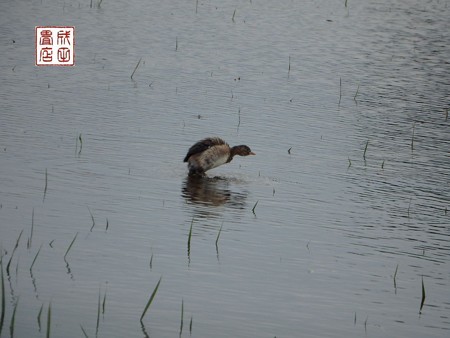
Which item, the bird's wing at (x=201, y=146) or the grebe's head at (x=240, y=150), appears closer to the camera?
the bird's wing at (x=201, y=146)

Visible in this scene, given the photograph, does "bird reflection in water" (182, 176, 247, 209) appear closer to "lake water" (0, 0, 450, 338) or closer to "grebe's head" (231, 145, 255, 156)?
"lake water" (0, 0, 450, 338)

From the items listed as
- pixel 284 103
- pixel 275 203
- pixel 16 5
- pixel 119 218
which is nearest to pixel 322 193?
pixel 275 203

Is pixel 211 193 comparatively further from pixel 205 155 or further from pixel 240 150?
pixel 240 150

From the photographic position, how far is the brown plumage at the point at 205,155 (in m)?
14.8

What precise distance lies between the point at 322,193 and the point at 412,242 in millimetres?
2149

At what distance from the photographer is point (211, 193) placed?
14.3 m

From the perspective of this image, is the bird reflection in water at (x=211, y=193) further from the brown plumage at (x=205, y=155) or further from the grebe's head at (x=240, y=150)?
the grebe's head at (x=240, y=150)

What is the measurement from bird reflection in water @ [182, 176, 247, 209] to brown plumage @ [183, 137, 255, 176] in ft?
0.59

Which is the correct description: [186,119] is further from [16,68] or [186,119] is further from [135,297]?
[135,297]

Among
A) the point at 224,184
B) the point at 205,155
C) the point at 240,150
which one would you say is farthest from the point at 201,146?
the point at 240,150

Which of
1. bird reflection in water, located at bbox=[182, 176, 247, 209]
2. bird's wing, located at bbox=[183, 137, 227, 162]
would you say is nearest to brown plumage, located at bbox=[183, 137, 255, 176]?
bird's wing, located at bbox=[183, 137, 227, 162]

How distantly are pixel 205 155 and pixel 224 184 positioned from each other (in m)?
0.50

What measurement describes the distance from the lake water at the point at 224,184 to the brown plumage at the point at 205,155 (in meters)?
0.20

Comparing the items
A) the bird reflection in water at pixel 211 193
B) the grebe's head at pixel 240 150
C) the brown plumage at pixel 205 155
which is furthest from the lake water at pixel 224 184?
the grebe's head at pixel 240 150
